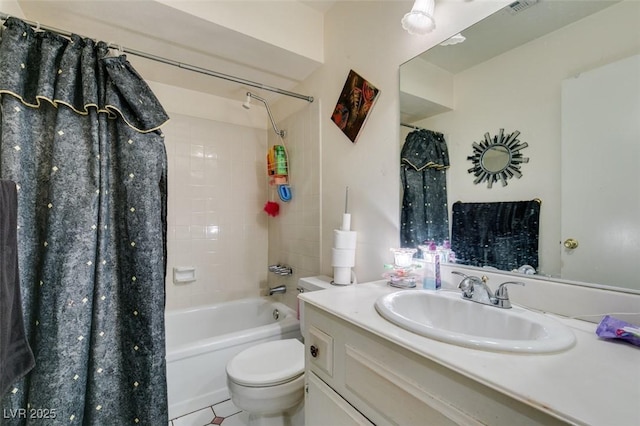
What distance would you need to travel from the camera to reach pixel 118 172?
1231mm

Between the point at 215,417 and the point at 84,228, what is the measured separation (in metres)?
1.24

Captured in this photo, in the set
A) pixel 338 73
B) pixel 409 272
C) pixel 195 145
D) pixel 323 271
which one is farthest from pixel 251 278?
pixel 338 73

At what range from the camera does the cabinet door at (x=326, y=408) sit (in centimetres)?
75

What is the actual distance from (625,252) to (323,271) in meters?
1.40

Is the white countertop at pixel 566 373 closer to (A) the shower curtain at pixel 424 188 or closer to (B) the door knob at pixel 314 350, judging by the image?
(B) the door knob at pixel 314 350

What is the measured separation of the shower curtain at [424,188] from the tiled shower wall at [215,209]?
5.16ft

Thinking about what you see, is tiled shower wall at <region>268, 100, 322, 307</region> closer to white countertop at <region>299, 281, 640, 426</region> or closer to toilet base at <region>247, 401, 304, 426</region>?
toilet base at <region>247, 401, 304, 426</region>

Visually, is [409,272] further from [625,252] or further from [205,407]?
[205,407]

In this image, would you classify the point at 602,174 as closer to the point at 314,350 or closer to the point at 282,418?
the point at 314,350

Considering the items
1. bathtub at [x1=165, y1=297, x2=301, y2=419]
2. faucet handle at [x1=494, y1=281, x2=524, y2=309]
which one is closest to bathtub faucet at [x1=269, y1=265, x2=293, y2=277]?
bathtub at [x1=165, y1=297, x2=301, y2=419]

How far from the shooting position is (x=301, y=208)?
2062 millimetres

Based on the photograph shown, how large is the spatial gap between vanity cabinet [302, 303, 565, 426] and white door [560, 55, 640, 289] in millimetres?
572

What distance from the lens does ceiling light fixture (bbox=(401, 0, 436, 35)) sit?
1.04 metres

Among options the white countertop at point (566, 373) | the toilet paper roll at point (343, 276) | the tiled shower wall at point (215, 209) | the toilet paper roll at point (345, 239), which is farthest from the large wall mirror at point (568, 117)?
the tiled shower wall at point (215, 209)
